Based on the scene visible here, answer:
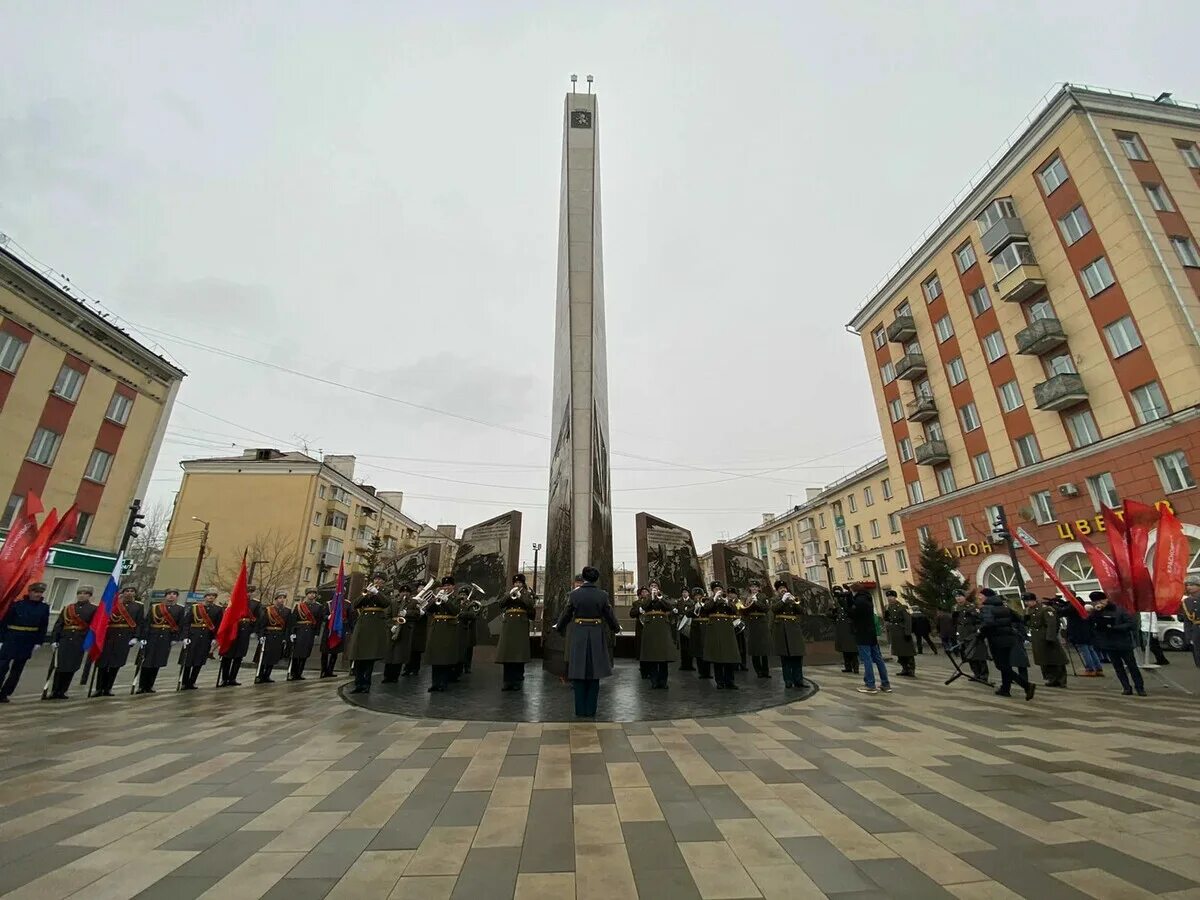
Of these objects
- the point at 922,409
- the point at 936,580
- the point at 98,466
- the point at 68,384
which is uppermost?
the point at 922,409

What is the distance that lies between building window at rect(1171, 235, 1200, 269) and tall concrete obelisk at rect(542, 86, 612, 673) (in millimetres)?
21885

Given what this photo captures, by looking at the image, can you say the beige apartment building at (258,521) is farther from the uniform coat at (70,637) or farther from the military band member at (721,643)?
the military band member at (721,643)

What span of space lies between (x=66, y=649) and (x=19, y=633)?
66cm

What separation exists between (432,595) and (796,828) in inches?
288

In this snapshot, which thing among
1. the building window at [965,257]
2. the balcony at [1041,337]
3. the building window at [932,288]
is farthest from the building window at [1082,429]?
the building window at [932,288]

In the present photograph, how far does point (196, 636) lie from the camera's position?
10.2 metres

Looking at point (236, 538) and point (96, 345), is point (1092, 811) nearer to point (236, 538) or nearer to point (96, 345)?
point (96, 345)

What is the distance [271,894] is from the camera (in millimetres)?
2498

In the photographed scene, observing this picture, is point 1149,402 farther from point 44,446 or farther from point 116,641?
point 44,446

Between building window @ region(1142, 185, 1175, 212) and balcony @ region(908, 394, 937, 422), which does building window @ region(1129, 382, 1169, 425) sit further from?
balcony @ region(908, 394, 937, 422)

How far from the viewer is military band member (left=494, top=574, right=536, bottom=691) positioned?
8227 mm

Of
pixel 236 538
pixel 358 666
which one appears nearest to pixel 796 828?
pixel 358 666

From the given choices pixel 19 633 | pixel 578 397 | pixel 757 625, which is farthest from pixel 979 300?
pixel 19 633

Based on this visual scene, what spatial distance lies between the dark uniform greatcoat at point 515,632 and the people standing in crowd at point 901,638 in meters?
7.54
